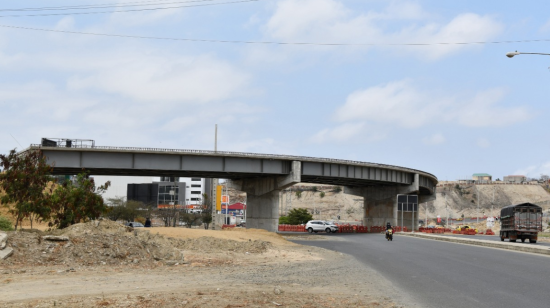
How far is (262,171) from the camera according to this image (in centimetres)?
5669

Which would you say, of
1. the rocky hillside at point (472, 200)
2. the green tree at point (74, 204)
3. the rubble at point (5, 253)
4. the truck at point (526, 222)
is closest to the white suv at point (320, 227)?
the truck at point (526, 222)

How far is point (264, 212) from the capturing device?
61.5 meters

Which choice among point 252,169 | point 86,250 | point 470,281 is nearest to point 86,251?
point 86,250

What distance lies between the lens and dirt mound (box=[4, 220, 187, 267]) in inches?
724

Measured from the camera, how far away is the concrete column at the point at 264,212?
60.7 meters

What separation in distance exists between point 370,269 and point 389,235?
24086 mm

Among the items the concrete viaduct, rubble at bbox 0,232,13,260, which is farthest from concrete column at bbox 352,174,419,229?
rubble at bbox 0,232,13,260

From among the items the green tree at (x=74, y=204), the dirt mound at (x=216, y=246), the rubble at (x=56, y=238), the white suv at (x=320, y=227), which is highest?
the green tree at (x=74, y=204)

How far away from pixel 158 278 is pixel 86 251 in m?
5.79

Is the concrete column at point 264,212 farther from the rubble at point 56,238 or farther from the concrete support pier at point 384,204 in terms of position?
the rubble at point 56,238

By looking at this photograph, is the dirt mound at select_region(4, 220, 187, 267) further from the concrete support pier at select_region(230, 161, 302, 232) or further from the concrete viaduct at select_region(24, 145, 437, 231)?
the concrete support pier at select_region(230, 161, 302, 232)

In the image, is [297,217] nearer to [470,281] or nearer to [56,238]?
[56,238]

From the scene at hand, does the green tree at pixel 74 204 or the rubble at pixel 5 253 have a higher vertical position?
the green tree at pixel 74 204

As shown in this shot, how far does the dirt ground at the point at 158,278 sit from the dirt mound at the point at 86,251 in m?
0.03
